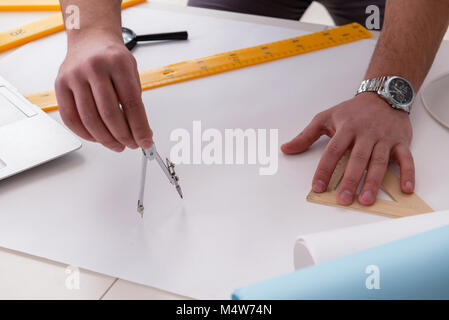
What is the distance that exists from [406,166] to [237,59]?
468mm

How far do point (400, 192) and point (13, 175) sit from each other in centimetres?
62

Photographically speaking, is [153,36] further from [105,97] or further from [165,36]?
[105,97]

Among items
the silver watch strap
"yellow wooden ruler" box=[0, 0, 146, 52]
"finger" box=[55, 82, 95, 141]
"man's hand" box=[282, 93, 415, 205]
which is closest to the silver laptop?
"finger" box=[55, 82, 95, 141]

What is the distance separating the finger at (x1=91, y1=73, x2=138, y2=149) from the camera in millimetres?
679

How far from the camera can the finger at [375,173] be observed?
729 millimetres

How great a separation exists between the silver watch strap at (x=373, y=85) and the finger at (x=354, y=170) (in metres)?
0.14

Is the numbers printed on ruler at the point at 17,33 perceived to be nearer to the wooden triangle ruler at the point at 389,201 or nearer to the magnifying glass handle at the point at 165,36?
the magnifying glass handle at the point at 165,36

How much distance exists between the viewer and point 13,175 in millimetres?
788

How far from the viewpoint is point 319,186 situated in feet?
2.46

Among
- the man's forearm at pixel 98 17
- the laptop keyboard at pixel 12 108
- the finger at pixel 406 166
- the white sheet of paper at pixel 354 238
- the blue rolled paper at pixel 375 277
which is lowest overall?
the laptop keyboard at pixel 12 108

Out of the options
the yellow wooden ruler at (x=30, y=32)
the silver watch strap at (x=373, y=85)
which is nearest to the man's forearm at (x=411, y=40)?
the silver watch strap at (x=373, y=85)

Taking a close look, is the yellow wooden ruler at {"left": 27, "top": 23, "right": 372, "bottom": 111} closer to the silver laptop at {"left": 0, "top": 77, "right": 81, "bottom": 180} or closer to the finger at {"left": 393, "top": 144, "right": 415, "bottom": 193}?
the silver laptop at {"left": 0, "top": 77, "right": 81, "bottom": 180}

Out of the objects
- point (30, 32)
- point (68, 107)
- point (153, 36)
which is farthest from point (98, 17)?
point (30, 32)
